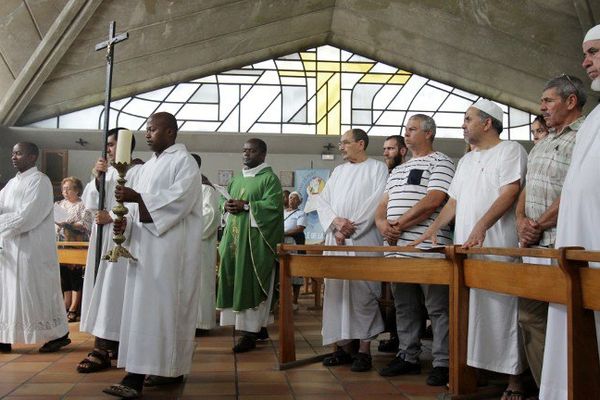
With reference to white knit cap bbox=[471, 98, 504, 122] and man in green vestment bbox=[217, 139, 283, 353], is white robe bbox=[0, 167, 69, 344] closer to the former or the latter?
man in green vestment bbox=[217, 139, 283, 353]

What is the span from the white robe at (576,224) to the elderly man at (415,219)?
144 cm

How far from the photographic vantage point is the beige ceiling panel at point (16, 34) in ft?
33.1

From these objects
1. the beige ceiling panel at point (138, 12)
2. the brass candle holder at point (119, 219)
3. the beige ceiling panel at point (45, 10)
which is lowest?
the brass candle holder at point (119, 219)

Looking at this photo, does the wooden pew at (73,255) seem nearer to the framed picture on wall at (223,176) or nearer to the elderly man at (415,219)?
the elderly man at (415,219)

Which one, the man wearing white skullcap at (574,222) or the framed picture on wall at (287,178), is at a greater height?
the framed picture on wall at (287,178)

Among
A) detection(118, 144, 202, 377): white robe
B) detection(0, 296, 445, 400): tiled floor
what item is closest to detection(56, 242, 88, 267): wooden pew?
detection(0, 296, 445, 400): tiled floor

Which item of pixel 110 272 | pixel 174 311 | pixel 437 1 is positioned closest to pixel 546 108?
pixel 174 311

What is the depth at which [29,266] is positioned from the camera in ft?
15.9

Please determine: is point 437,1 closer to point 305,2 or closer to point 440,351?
point 305,2

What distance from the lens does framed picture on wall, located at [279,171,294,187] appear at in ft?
46.3

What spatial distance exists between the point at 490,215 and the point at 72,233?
5.24 m

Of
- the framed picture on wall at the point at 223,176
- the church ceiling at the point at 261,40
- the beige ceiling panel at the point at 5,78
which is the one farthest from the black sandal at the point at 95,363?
the framed picture on wall at the point at 223,176

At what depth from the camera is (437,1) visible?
1170 centimetres

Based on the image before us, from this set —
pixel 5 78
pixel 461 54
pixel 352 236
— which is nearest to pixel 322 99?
pixel 461 54
